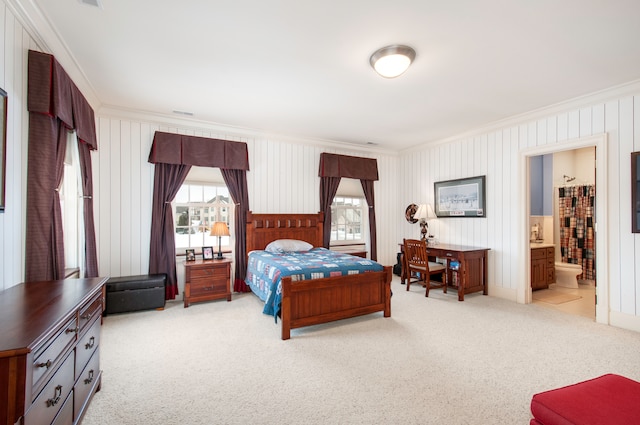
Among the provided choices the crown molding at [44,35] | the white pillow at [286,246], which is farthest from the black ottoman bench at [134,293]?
the crown molding at [44,35]

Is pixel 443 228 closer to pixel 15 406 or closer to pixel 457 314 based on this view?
pixel 457 314

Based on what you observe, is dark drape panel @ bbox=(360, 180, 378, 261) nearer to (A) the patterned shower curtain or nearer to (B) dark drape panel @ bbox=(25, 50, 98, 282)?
(A) the patterned shower curtain

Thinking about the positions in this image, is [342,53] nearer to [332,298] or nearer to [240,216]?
[332,298]

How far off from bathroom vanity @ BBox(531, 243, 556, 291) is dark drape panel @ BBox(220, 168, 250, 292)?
15.5 feet

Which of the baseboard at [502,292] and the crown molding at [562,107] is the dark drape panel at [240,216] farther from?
the baseboard at [502,292]

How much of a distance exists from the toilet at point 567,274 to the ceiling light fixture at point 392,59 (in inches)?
200

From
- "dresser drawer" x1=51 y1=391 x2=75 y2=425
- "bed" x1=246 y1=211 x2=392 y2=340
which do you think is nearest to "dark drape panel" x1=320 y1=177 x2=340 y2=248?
"bed" x1=246 y1=211 x2=392 y2=340

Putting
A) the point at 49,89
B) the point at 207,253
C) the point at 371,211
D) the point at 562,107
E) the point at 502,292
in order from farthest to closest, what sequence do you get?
the point at 371,211 → the point at 502,292 → the point at 207,253 → the point at 562,107 → the point at 49,89

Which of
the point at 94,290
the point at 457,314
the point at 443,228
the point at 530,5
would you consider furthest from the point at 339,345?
the point at 443,228

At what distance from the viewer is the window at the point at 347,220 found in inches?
243

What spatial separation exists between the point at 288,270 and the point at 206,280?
1613 mm

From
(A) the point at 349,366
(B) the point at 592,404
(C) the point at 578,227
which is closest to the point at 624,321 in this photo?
(C) the point at 578,227

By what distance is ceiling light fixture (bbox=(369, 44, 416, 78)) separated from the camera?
2.64 meters

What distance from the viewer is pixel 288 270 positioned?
3.33m
